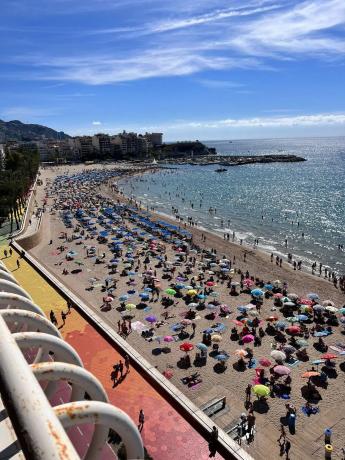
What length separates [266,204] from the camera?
81.6 meters

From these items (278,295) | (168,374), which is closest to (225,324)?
(278,295)

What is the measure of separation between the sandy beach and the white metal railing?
1177 cm

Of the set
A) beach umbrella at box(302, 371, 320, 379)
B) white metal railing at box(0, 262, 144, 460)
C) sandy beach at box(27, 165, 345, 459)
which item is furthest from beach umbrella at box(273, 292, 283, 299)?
white metal railing at box(0, 262, 144, 460)

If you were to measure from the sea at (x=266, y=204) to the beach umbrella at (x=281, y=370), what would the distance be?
2417 centimetres

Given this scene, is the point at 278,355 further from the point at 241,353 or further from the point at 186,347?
the point at 186,347

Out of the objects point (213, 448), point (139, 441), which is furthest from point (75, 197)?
point (139, 441)

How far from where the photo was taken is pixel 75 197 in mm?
83312

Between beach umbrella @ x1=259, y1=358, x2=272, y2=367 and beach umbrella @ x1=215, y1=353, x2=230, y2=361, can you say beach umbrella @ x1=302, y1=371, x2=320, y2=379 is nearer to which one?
beach umbrella @ x1=259, y1=358, x2=272, y2=367

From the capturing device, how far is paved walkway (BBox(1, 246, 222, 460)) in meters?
12.9

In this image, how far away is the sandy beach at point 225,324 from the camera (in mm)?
17109

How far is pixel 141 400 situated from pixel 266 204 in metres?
70.4

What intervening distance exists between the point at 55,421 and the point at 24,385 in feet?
1.78

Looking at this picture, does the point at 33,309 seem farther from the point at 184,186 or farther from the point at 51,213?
the point at 184,186

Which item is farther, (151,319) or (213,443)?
(151,319)
